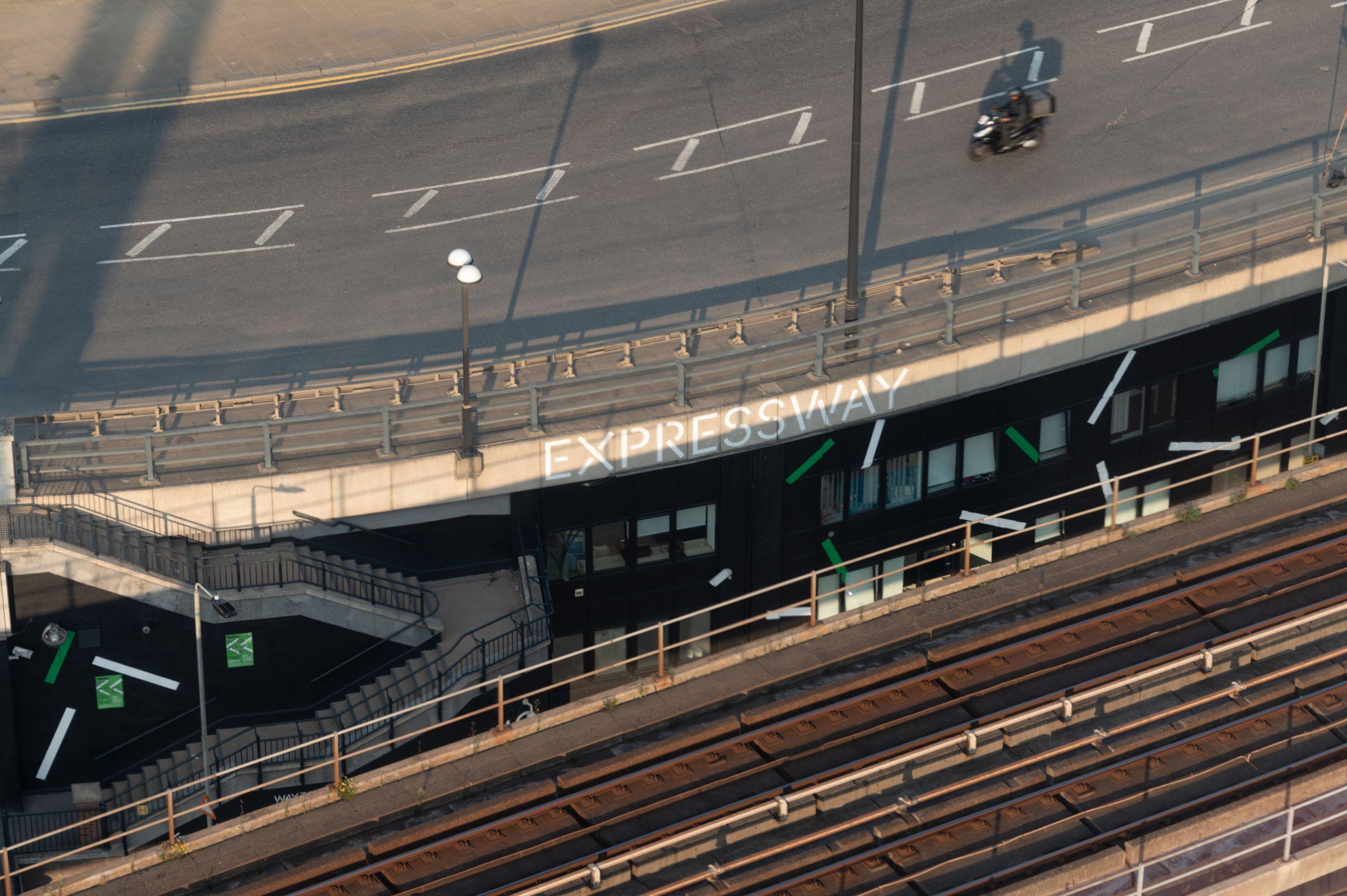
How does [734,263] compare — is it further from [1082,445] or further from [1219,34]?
[1219,34]

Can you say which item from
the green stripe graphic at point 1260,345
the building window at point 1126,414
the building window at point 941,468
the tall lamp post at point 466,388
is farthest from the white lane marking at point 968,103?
the tall lamp post at point 466,388

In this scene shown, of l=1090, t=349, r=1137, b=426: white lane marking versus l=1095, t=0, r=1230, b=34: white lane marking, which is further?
l=1095, t=0, r=1230, b=34: white lane marking

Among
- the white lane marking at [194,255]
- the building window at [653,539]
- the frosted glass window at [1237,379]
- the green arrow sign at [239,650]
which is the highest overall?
the white lane marking at [194,255]

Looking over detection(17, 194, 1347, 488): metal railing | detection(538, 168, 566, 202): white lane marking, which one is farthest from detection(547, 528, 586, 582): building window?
detection(538, 168, 566, 202): white lane marking

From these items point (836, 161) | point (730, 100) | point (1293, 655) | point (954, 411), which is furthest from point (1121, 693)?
point (730, 100)

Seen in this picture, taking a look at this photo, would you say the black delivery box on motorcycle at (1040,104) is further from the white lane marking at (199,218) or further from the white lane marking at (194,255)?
the white lane marking at (194,255)

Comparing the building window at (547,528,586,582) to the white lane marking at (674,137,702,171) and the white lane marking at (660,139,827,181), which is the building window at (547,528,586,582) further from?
the white lane marking at (674,137,702,171)

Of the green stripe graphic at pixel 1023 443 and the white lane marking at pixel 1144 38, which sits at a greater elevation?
the white lane marking at pixel 1144 38
